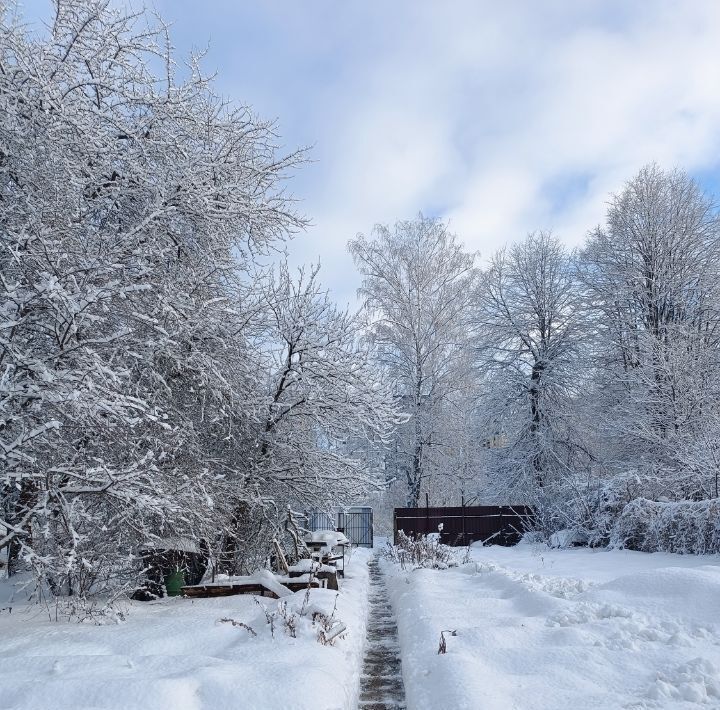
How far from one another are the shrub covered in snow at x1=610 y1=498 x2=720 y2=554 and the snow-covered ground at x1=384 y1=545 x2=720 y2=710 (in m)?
2.75

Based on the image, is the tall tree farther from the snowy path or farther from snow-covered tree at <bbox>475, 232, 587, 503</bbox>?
the snowy path

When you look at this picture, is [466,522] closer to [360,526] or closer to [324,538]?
[360,526]

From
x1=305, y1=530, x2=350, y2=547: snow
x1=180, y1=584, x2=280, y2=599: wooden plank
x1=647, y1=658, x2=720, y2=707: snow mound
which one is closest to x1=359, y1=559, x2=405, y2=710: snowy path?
x1=180, y1=584, x2=280, y2=599: wooden plank

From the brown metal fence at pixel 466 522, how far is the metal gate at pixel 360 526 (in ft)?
12.6

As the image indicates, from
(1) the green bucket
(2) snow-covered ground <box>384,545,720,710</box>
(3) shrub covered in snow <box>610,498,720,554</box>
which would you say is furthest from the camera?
(3) shrub covered in snow <box>610,498,720,554</box>

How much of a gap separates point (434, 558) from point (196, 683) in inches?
422

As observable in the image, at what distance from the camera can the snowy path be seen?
5.57 meters

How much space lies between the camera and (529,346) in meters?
22.8

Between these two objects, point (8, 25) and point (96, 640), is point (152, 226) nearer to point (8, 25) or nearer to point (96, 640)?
point (8, 25)

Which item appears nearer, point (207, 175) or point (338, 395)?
point (207, 175)

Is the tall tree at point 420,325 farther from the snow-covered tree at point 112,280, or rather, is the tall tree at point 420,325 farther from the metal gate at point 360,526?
the snow-covered tree at point 112,280

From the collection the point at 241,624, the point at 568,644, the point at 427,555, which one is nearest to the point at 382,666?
the point at 241,624

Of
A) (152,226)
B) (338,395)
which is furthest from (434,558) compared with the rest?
(152,226)

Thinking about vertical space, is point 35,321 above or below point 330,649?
above
